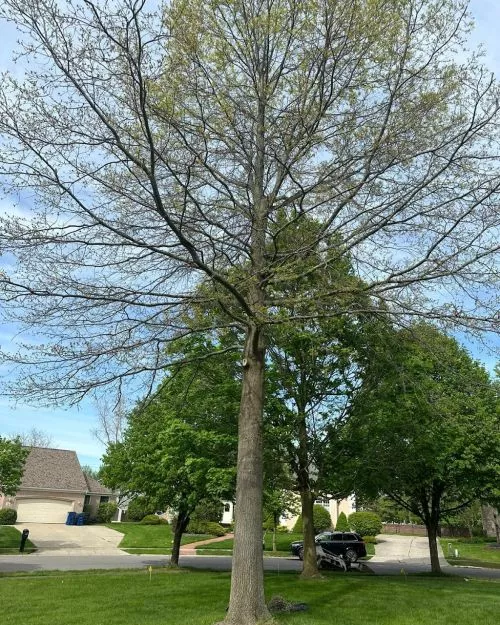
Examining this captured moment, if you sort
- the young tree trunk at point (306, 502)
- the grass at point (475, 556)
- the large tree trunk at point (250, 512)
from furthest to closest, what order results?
1. the grass at point (475, 556)
2. the young tree trunk at point (306, 502)
3. the large tree trunk at point (250, 512)

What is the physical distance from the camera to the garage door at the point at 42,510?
129ft

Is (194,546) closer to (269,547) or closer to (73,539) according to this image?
(269,547)

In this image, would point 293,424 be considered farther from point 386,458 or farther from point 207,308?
point 207,308

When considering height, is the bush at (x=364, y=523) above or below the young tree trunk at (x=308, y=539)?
above

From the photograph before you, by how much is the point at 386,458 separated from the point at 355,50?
9448 millimetres

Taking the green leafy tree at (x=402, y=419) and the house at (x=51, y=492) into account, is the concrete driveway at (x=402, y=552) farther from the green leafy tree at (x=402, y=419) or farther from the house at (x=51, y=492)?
the house at (x=51, y=492)

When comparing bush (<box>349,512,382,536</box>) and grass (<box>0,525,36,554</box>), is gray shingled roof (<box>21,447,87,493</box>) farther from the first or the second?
bush (<box>349,512,382,536</box>)

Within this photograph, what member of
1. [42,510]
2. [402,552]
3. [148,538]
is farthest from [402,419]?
[42,510]

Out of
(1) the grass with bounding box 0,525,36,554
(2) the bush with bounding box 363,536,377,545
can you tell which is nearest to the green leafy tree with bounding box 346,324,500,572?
(1) the grass with bounding box 0,525,36,554

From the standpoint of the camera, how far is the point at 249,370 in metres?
8.29

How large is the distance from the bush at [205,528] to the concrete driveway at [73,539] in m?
5.31

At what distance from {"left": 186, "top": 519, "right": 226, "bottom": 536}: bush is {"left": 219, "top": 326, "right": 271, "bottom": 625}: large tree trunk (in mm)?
32572

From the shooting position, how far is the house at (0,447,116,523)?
3944cm

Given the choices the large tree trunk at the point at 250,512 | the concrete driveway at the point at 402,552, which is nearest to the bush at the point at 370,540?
the concrete driveway at the point at 402,552
